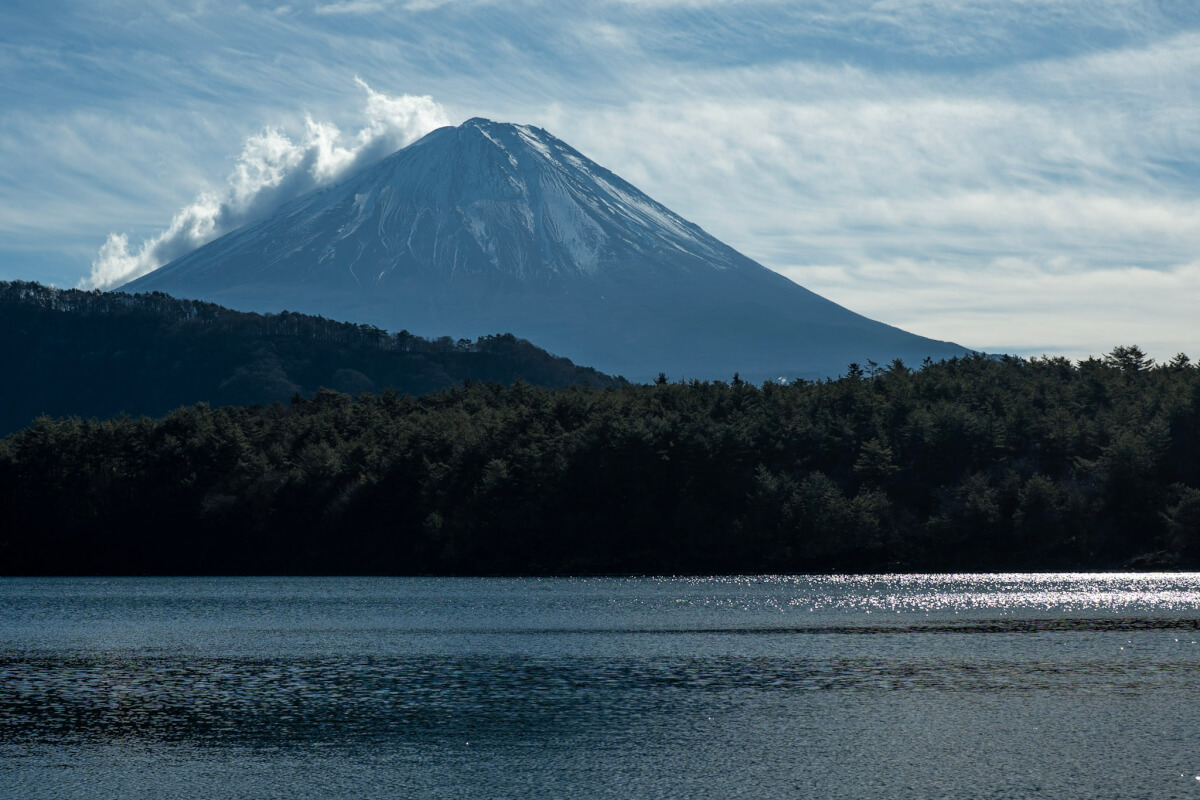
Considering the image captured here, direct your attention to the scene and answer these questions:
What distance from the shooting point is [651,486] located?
417 ft

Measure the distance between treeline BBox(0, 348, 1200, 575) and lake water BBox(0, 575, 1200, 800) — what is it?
124 ft

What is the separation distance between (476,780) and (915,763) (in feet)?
38.4

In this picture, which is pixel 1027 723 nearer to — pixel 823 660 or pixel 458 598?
pixel 823 660

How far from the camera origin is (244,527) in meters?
137

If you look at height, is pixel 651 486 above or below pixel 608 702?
above

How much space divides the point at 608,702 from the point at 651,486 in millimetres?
82942

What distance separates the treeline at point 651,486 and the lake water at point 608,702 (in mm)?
37709

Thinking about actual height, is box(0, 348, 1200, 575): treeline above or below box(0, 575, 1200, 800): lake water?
above

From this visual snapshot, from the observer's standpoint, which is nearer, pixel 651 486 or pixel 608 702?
pixel 608 702

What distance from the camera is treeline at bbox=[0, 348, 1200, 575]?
120m

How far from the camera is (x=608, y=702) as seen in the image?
44.5 metres

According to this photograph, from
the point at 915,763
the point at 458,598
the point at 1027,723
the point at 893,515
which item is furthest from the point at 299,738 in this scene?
the point at 893,515

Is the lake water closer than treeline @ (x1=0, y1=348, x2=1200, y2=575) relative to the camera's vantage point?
Yes

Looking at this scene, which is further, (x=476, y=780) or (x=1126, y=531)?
(x=1126, y=531)
